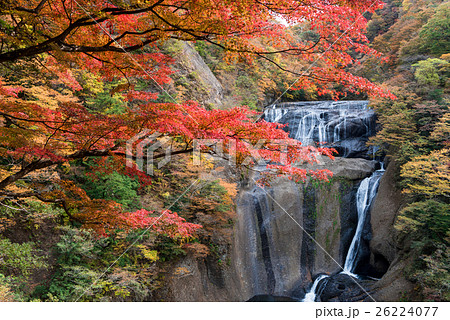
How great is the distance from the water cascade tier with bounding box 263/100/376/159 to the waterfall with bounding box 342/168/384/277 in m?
1.86

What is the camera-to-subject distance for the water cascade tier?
14.2 meters

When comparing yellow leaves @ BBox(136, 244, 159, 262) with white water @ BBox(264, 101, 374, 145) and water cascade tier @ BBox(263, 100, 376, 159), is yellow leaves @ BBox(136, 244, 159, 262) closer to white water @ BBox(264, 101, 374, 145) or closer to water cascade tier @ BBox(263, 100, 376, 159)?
water cascade tier @ BBox(263, 100, 376, 159)

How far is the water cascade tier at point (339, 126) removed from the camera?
560 inches

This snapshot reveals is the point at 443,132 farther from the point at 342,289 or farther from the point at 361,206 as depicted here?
the point at 342,289

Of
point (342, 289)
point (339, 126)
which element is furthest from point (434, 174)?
point (339, 126)

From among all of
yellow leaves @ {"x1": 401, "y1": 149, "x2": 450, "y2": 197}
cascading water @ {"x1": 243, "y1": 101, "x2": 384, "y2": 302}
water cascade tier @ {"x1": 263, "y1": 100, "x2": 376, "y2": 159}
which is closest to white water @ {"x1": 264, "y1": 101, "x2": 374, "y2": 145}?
water cascade tier @ {"x1": 263, "y1": 100, "x2": 376, "y2": 159}

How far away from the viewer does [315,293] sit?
36.2 ft

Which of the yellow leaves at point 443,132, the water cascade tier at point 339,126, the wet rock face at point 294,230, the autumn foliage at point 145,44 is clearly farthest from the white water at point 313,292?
the autumn foliage at point 145,44

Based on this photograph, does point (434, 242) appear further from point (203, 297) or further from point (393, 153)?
point (203, 297)

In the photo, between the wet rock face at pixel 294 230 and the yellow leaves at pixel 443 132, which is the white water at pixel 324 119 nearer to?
the wet rock face at pixel 294 230

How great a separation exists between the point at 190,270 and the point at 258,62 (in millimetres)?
13491

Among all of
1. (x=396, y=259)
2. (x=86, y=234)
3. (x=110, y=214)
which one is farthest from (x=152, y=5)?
(x=396, y=259)

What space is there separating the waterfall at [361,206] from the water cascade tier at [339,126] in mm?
1857

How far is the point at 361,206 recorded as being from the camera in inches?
492
